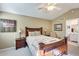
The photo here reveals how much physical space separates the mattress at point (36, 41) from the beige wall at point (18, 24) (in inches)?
9.3

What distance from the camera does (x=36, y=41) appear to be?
185 cm

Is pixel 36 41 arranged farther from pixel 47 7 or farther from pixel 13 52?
pixel 47 7

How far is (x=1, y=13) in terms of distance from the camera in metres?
1.81

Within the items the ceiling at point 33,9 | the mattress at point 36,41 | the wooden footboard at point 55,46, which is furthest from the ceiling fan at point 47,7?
the wooden footboard at point 55,46

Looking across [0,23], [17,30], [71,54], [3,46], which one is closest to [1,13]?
[0,23]

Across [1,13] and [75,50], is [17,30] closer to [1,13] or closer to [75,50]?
[1,13]

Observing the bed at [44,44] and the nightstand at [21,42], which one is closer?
the bed at [44,44]

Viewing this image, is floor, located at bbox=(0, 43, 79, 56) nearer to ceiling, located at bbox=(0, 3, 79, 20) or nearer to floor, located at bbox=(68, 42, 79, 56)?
floor, located at bbox=(68, 42, 79, 56)

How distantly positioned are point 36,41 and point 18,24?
0.54 metres

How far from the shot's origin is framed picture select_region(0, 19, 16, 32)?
184 centimetres

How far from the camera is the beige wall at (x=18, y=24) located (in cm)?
185

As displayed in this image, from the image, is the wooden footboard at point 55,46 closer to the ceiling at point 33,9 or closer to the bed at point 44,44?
the bed at point 44,44

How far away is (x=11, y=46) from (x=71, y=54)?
1.27 metres

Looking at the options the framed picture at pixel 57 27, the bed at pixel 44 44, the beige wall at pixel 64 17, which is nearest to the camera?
the bed at pixel 44 44
